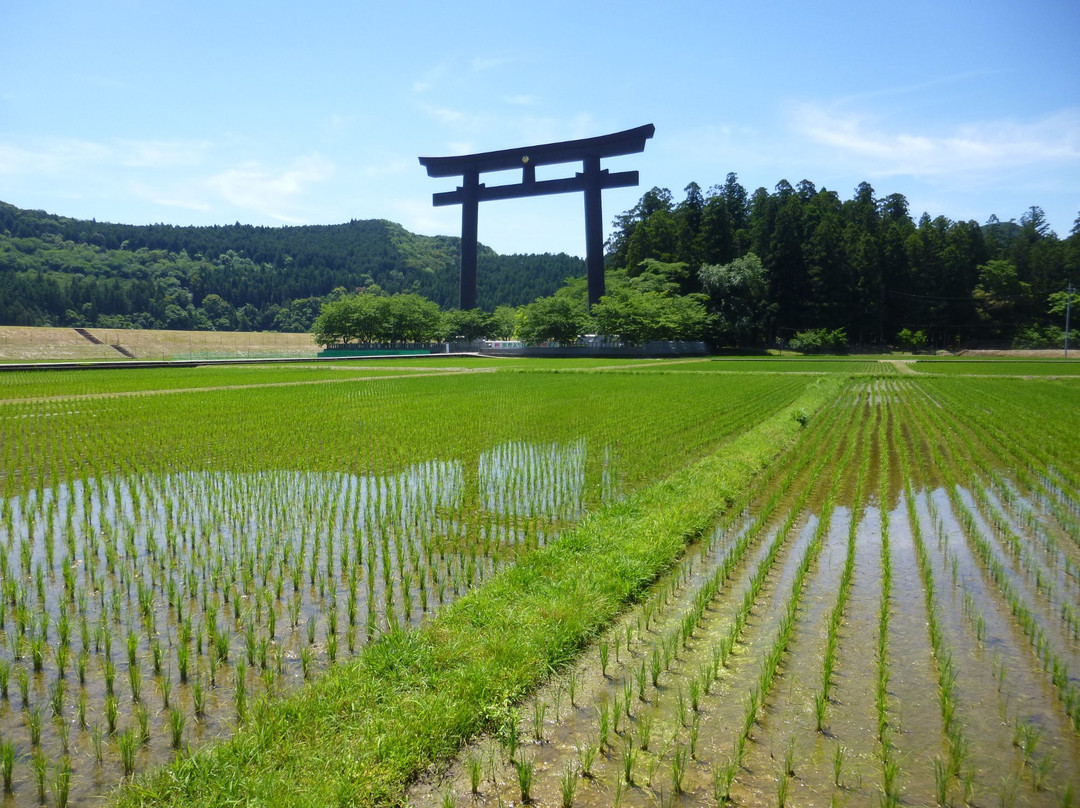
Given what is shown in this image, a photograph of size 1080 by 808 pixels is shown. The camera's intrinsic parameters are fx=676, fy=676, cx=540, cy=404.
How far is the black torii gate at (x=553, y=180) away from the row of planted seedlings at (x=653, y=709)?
3916 cm

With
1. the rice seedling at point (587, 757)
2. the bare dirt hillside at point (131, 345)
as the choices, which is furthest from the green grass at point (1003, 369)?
the bare dirt hillside at point (131, 345)

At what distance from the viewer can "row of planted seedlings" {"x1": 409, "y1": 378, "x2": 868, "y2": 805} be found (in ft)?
8.45

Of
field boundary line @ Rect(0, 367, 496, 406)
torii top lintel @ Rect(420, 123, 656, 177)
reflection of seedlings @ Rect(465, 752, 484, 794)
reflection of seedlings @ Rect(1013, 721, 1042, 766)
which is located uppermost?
torii top lintel @ Rect(420, 123, 656, 177)

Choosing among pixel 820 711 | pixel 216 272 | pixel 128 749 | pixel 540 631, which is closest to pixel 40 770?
pixel 128 749

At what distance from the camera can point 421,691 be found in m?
3.09

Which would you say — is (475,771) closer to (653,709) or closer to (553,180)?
(653,709)

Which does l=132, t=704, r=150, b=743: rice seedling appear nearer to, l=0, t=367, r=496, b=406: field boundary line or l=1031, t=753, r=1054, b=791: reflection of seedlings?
l=1031, t=753, r=1054, b=791: reflection of seedlings

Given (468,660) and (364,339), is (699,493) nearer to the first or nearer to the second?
(468,660)

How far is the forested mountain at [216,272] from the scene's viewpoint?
242ft

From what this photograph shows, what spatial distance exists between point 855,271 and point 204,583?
6353cm

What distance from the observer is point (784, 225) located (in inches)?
2330

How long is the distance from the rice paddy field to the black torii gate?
35.6 metres

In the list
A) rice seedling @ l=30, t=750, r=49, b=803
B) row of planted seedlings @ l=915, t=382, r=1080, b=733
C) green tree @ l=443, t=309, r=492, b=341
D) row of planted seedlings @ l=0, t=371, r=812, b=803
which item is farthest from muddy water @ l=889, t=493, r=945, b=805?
green tree @ l=443, t=309, r=492, b=341

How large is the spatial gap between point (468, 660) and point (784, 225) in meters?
62.2
